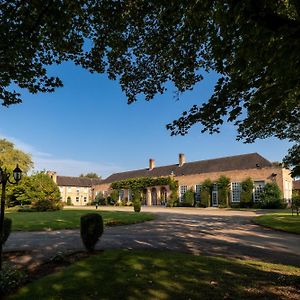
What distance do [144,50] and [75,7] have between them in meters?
2.32

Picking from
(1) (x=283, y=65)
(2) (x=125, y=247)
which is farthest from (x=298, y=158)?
(1) (x=283, y=65)

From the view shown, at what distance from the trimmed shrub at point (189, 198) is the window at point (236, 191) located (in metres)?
6.80

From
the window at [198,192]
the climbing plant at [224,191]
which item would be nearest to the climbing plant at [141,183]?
the window at [198,192]

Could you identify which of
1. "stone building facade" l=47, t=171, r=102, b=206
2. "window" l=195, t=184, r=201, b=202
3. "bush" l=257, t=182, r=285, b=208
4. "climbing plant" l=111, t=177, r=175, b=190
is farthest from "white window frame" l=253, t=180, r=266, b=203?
"stone building facade" l=47, t=171, r=102, b=206

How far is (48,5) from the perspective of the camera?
18.7 ft

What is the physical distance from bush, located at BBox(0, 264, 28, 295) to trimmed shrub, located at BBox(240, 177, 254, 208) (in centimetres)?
3615

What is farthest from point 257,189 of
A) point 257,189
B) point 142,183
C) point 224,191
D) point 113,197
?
point 113,197

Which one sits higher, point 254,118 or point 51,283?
point 254,118

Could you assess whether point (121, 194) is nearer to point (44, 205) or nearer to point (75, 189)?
point (75, 189)

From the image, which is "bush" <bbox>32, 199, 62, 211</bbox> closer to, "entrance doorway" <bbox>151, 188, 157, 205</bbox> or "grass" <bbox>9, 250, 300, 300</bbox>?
"entrance doorway" <bbox>151, 188, 157, 205</bbox>

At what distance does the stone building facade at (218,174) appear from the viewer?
38.7 meters

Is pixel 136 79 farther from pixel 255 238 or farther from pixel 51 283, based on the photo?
pixel 255 238

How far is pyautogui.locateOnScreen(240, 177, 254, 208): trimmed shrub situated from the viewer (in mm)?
39438

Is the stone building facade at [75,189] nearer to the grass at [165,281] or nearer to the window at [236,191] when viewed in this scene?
the window at [236,191]
